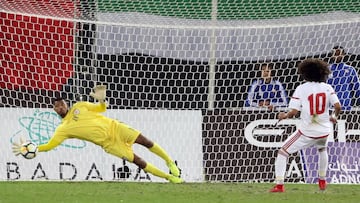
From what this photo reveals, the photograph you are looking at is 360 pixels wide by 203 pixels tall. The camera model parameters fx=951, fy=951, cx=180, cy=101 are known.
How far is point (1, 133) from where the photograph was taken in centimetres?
1666

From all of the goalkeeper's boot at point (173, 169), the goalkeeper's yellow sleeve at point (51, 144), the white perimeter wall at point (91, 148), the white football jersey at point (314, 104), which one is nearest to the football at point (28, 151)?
the goalkeeper's yellow sleeve at point (51, 144)

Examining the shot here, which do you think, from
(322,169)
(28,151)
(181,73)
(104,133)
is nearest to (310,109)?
(322,169)

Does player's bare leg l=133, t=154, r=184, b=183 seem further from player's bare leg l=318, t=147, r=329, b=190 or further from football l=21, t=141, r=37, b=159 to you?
player's bare leg l=318, t=147, r=329, b=190

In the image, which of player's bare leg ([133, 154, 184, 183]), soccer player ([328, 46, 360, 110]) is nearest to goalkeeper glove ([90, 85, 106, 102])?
player's bare leg ([133, 154, 184, 183])

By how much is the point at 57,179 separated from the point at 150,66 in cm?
320

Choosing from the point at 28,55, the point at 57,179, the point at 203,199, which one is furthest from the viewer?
the point at 28,55

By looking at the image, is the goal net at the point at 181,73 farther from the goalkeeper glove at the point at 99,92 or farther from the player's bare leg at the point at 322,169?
the player's bare leg at the point at 322,169

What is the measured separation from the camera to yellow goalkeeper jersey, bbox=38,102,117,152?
15117 mm

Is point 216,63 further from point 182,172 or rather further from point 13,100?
point 13,100

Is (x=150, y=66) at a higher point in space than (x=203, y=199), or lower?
higher

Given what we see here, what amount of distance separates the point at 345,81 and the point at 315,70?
3.52 meters

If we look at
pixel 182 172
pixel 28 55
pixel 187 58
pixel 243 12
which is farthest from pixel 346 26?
pixel 28 55

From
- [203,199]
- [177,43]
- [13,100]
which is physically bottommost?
[203,199]

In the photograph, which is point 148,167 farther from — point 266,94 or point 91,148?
point 266,94
